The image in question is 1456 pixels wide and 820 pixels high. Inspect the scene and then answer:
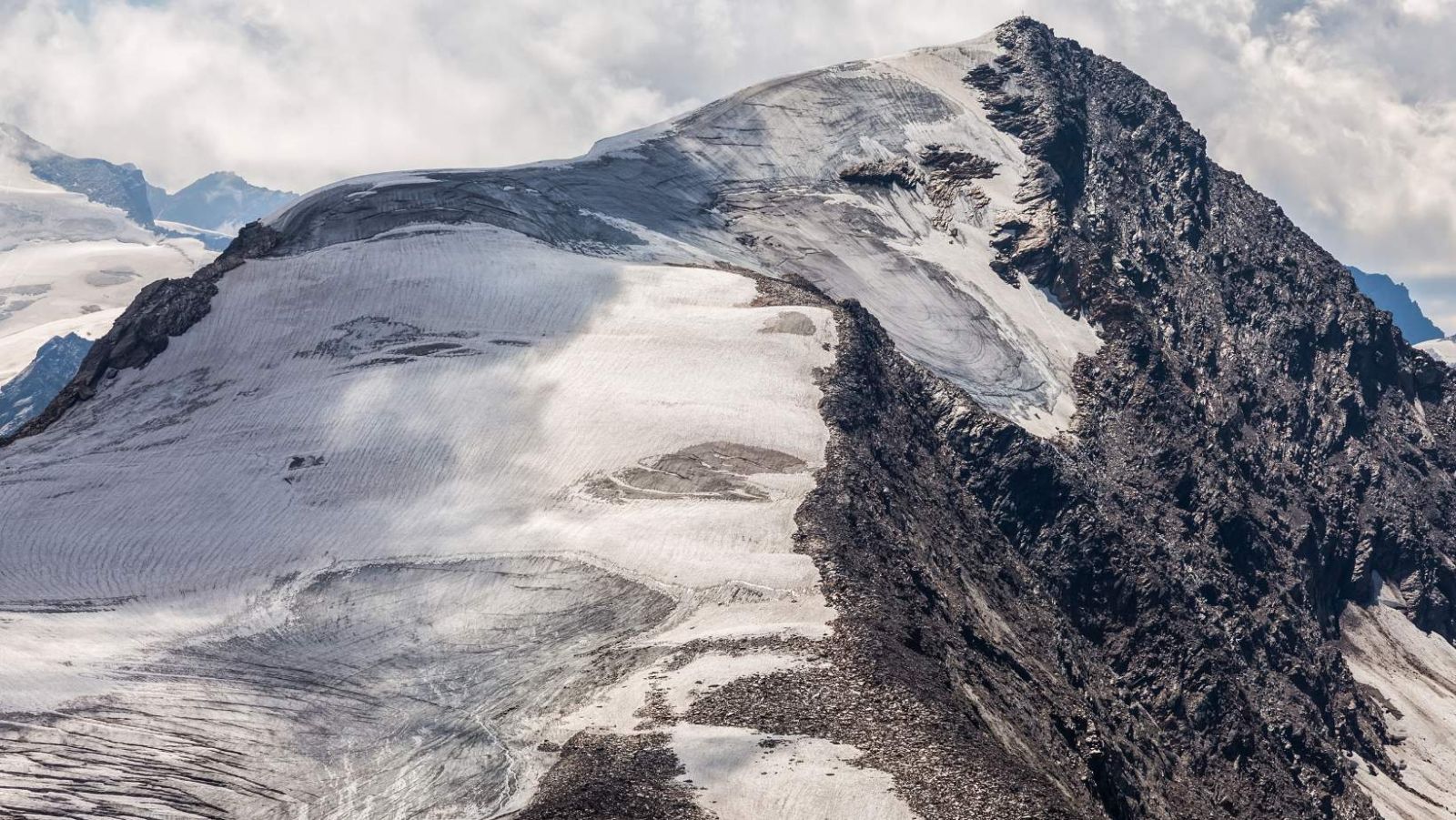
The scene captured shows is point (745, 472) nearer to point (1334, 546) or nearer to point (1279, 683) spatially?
point (1279, 683)

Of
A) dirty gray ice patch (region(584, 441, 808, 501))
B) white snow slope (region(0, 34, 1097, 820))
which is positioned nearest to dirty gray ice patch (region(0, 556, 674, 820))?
white snow slope (region(0, 34, 1097, 820))

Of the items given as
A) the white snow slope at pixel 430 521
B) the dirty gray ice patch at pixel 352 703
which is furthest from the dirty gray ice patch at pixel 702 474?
the dirty gray ice patch at pixel 352 703

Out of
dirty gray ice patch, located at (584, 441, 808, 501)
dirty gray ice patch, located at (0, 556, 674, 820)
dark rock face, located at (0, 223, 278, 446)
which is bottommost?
dirty gray ice patch, located at (0, 556, 674, 820)

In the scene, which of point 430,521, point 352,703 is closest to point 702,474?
point 430,521

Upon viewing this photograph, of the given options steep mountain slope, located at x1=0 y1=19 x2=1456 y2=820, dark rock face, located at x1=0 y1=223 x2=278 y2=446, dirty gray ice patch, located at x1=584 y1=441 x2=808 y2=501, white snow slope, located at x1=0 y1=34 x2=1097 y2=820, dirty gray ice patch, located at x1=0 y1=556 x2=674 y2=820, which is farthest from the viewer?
dark rock face, located at x1=0 y1=223 x2=278 y2=446

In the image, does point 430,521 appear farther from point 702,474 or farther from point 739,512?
point 739,512

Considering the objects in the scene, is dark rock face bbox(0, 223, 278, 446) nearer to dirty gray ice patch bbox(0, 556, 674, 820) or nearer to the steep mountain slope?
the steep mountain slope

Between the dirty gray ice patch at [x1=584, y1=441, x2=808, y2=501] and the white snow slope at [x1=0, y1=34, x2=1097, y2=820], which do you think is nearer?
the white snow slope at [x1=0, y1=34, x2=1097, y2=820]
